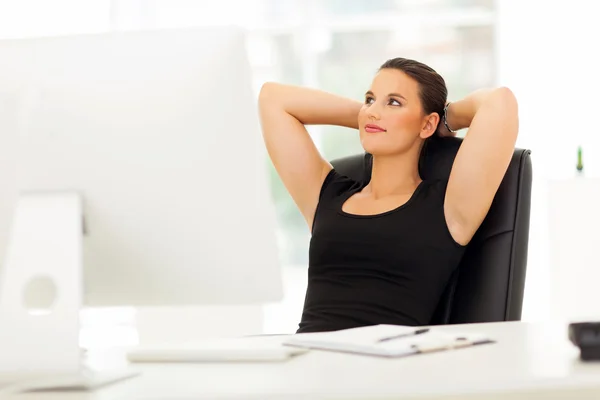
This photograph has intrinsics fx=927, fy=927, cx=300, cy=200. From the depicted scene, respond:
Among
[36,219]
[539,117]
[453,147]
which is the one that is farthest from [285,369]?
[539,117]

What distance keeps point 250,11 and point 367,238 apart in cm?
354

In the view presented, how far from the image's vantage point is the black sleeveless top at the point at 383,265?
2.01 meters

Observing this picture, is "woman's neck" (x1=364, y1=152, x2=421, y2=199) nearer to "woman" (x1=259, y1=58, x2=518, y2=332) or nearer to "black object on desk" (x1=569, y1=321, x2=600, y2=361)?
"woman" (x1=259, y1=58, x2=518, y2=332)

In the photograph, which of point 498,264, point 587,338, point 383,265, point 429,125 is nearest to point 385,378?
point 587,338

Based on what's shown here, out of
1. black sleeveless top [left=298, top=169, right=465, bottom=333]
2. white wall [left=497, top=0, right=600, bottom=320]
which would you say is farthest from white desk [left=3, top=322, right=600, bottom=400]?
white wall [left=497, top=0, right=600, bottom=320]

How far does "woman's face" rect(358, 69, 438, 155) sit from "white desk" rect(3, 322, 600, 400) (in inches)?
38.4

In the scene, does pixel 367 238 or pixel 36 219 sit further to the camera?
pixel 367 238

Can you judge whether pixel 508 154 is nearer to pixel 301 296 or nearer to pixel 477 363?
pixel 477 363

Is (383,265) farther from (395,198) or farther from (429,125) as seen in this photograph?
(429,125)

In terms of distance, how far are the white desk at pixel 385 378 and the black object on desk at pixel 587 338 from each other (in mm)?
13

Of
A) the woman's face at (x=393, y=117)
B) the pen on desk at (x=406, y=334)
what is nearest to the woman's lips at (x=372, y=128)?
the woman's face at (x=393, y=117)

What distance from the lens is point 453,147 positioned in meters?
2.17

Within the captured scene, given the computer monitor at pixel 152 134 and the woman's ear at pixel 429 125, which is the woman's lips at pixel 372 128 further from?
the computer monitor at pixel 152 134

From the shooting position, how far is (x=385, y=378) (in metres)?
1.03
